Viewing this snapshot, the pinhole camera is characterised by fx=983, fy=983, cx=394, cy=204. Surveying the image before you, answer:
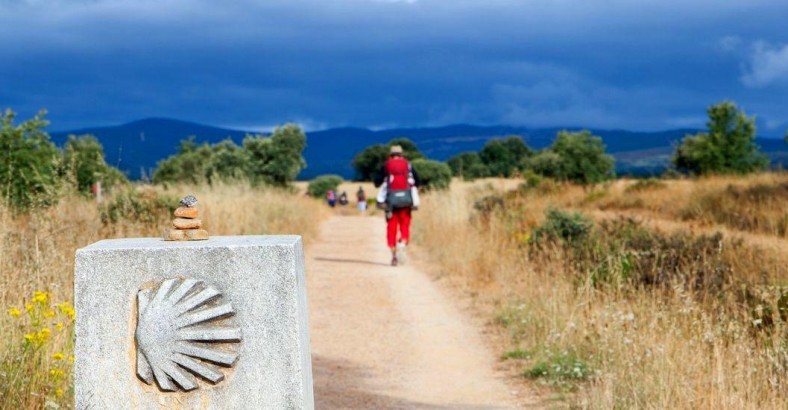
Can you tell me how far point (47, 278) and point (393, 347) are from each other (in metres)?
3.55

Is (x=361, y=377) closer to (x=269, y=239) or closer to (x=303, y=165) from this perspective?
(x=269, y=239)

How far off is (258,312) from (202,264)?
30cm

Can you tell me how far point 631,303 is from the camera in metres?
8.95

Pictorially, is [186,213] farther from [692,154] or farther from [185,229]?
[692,154]

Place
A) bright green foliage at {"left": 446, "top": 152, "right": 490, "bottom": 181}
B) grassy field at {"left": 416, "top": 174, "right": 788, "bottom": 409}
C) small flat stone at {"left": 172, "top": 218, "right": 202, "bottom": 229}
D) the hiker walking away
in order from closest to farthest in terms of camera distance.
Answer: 1. small flat stone at {"left": 172, "top": 218, "right": 202, "bottom": 229}
2. grassy field at {"left": 416, "top": 174, "right": 788, "bottom": 409}
3. the hiker walking away
4. bright green foliage at {"left": 446, "top": 152, "right": 490, "bottom": 181}

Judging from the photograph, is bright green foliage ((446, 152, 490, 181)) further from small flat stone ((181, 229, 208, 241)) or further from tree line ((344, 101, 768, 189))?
small flat stone ((181, 229, 208, 241))

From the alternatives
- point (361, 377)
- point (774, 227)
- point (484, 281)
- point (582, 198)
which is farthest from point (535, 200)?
point (361, 377)

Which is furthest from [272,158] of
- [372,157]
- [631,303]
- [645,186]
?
[372,157]

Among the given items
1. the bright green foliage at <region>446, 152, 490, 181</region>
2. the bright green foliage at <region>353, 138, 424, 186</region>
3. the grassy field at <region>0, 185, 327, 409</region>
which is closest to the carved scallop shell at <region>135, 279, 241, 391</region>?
the grassy field at <region>0, 185, 327, 409</region>

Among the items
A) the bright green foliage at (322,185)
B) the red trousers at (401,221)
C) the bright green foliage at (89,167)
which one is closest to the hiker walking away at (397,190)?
the red trousers at (401,221)

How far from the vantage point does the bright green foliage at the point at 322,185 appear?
56.0 metres

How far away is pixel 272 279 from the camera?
398 cm

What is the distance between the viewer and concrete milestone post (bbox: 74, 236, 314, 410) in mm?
3982

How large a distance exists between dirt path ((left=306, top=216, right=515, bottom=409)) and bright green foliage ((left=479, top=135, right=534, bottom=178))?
245 ft
